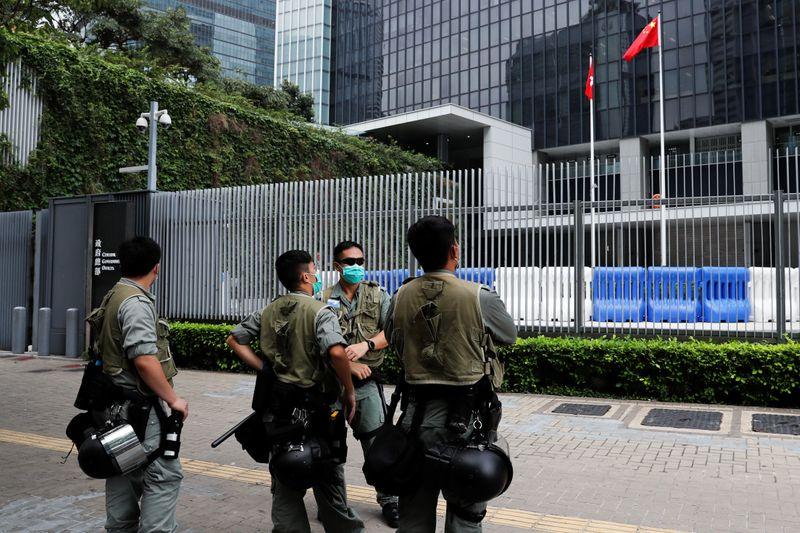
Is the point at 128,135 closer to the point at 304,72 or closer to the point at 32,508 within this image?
the point at 32,508

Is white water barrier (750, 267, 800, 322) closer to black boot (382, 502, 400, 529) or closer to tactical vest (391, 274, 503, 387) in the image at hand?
black boot (382, 502, 400, 529)

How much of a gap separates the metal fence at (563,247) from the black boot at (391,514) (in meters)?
6.01

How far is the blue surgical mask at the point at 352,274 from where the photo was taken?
A: 488cm

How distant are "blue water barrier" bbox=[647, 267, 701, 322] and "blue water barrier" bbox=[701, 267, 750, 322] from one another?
117 millimetres

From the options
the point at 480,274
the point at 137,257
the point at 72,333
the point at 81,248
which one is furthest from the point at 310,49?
the point at 137,257

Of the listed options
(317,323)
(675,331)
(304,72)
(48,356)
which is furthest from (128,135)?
(304,72)

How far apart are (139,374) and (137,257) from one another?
2.03 feet

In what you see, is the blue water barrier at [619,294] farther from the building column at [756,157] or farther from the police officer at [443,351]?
the building column at [756,157]

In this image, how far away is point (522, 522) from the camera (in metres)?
4.50

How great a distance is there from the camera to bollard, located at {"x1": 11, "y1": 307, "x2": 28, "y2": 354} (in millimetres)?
13898

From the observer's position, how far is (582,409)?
8.44 m

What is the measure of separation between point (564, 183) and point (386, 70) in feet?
175

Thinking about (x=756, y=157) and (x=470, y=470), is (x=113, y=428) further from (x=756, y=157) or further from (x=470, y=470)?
(x=756, y=157)

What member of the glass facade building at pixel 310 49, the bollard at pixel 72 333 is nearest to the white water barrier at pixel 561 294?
the bollard at pixel 72 333
